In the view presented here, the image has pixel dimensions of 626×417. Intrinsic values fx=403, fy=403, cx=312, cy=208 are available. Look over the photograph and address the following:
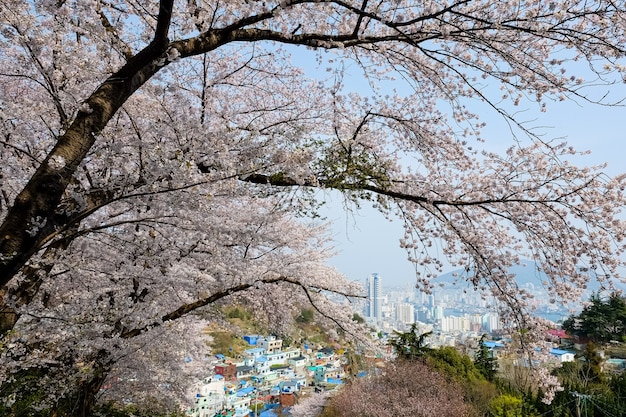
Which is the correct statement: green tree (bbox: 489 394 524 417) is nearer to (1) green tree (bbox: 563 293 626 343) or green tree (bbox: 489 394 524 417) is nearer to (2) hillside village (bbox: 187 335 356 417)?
(2) hillside village (bbox: 187 335 356 417)

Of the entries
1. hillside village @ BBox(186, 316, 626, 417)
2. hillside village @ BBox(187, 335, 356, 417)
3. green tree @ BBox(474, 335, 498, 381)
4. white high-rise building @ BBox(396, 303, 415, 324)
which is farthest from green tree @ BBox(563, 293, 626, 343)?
white high-rise building @ BBox(396, 303, 415, 324)

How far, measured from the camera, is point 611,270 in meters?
2.94

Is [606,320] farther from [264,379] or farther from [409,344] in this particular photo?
[264,379]

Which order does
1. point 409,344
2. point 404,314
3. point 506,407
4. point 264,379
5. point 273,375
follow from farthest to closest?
point 404,314
point 273,375
point 264,379
point 409,344
point 506,407

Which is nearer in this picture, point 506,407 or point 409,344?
point 506,407

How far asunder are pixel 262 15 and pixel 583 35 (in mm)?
1850

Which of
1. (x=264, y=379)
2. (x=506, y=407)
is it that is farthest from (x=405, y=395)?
(x=264, y=379)

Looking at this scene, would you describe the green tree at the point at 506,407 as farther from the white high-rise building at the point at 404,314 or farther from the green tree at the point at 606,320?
the white high-rise building at the point at 404,314

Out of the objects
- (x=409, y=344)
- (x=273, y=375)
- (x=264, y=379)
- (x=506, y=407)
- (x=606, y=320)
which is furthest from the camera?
(x=273, y=375)

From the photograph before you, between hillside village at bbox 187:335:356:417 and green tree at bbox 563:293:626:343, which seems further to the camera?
hillside village at bbox 187:335:356:417

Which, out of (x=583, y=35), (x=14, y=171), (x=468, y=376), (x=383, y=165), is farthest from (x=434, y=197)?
(x=468, y=376)

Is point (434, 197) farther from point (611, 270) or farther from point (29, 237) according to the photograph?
point (29, 237)

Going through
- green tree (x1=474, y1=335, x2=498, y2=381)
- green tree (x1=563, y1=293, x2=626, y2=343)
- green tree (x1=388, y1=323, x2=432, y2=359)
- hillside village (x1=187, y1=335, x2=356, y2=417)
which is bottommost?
hillside village (x1=187, y1=335, x2=356, y2=417)

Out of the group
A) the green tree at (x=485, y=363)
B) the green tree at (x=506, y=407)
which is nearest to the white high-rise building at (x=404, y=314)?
the green tree at (x=485, y=363)
